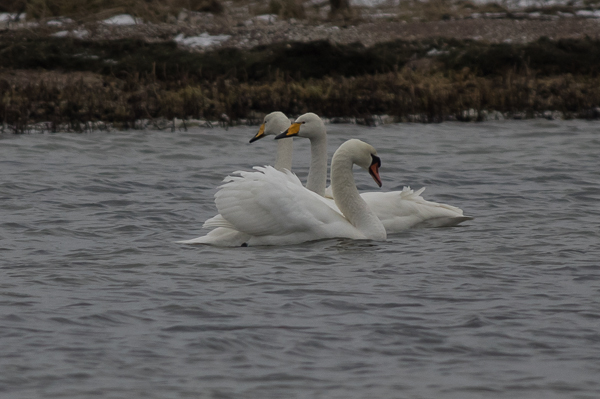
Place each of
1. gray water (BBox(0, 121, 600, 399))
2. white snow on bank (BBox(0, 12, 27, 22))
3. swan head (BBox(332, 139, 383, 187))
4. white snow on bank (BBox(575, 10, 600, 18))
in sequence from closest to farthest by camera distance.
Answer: gray water (BBox(0, 121, 600, 399)) < swan head (BBox(332, 139, 383, 187)) < white snow on bank (BBox(0, 12, 27, 22)) < white snow on bank (BBox(575, 10, 600, 18))

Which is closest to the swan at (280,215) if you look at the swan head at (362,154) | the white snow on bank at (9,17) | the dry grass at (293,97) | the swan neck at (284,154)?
the swan head at (362,154)

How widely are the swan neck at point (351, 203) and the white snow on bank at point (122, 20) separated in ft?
60.5

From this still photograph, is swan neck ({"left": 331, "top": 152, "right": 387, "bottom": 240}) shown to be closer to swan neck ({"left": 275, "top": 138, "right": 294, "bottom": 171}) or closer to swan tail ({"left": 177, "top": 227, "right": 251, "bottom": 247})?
swan tail ({"left": 177, "top": 227, "right": 251, "bottom": 247})

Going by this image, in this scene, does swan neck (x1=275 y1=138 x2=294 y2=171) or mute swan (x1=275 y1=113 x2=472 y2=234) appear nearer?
mute swan (x1=275 y1=113 x2=472 y2=234)

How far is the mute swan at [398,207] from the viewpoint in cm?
958

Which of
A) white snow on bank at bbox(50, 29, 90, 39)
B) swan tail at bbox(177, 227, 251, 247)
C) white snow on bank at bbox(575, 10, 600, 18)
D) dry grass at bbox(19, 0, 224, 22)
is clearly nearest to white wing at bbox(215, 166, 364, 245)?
swan tail at bbox(177, 227, 251, 247)

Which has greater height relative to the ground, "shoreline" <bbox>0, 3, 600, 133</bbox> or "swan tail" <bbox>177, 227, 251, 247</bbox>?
"shoreline" <bbox>0, 3, 600, 133</bbox>

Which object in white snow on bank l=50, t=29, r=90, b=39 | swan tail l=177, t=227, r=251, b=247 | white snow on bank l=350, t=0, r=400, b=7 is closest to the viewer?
swan tail l=177, t=227, r=251, b=247

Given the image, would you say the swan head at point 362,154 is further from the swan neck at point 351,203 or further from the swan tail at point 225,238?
the swan tail at point 225,238

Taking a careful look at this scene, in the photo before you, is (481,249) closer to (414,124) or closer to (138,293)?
(138,293)

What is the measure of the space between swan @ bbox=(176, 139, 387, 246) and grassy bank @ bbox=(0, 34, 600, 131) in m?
9.22

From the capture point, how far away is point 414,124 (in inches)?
747

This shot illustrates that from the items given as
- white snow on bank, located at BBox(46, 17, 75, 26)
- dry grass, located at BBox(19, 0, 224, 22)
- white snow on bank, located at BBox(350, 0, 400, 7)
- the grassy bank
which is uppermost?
white snow on bank, located at BBox(350, 0, 400, 7)

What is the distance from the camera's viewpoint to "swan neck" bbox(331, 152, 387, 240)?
29.2ft
